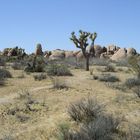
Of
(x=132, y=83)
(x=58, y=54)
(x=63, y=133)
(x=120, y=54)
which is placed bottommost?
(x=63, y=133)

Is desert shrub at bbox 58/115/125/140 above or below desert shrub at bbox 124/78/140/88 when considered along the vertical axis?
below

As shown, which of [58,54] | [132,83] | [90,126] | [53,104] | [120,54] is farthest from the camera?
[58,54]

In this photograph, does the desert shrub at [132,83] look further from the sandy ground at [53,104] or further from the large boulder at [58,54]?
the large boulder at [58,54]

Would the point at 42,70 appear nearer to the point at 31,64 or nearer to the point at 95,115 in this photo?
the point at 31,64

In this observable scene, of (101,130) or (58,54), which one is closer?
(101,130)

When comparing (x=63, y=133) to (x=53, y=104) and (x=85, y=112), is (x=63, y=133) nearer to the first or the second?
(x=85, y=112)

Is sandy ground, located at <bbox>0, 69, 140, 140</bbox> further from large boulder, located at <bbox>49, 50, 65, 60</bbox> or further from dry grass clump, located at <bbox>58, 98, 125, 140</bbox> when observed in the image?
large boulder, located at <bbox>49, 50, 65, 60</bbox>

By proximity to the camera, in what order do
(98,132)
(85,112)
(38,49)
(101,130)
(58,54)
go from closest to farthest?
(98,132), (101,130), (85,112), (38,49), (58,54)

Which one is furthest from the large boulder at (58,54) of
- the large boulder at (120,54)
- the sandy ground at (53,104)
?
the sandy ground at (53,104)

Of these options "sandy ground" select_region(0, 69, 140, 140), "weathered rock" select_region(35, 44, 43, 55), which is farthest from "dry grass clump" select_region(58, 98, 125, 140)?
"weathered rock" select_region(35, 44, 43, 55)

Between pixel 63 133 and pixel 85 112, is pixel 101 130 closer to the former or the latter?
pixel 63 133

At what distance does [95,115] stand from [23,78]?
13744 mm

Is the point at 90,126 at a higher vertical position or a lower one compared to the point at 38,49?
lower

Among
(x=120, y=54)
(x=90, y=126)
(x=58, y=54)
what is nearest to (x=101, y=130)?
(x=90, y=126)
